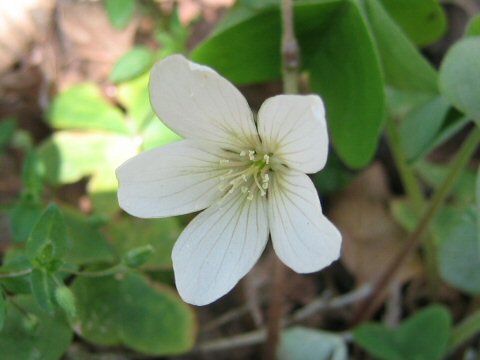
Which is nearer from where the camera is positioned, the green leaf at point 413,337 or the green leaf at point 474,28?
Answer: the green leaf at point 474,28

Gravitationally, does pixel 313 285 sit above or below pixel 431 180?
below

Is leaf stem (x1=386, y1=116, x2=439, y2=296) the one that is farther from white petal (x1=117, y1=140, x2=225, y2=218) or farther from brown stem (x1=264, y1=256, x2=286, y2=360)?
white petal (x1=117, y1=140, x2=225, y2=218)

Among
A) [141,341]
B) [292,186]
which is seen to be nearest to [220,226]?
[292,186]

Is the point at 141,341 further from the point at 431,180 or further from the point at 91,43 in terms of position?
the point at 91,43

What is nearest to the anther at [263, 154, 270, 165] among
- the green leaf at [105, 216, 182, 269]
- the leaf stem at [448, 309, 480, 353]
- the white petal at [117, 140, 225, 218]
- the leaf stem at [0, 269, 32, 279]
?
the white petal at [117, 140, 225, 218]

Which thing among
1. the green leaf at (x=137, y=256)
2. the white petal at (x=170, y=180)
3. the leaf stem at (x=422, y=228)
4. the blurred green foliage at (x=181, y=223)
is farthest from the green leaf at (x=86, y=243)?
the leaf stem at (x=422, y=228)

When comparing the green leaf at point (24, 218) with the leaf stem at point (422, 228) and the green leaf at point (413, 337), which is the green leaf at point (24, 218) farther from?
the leaf stem at point (422, 228)
